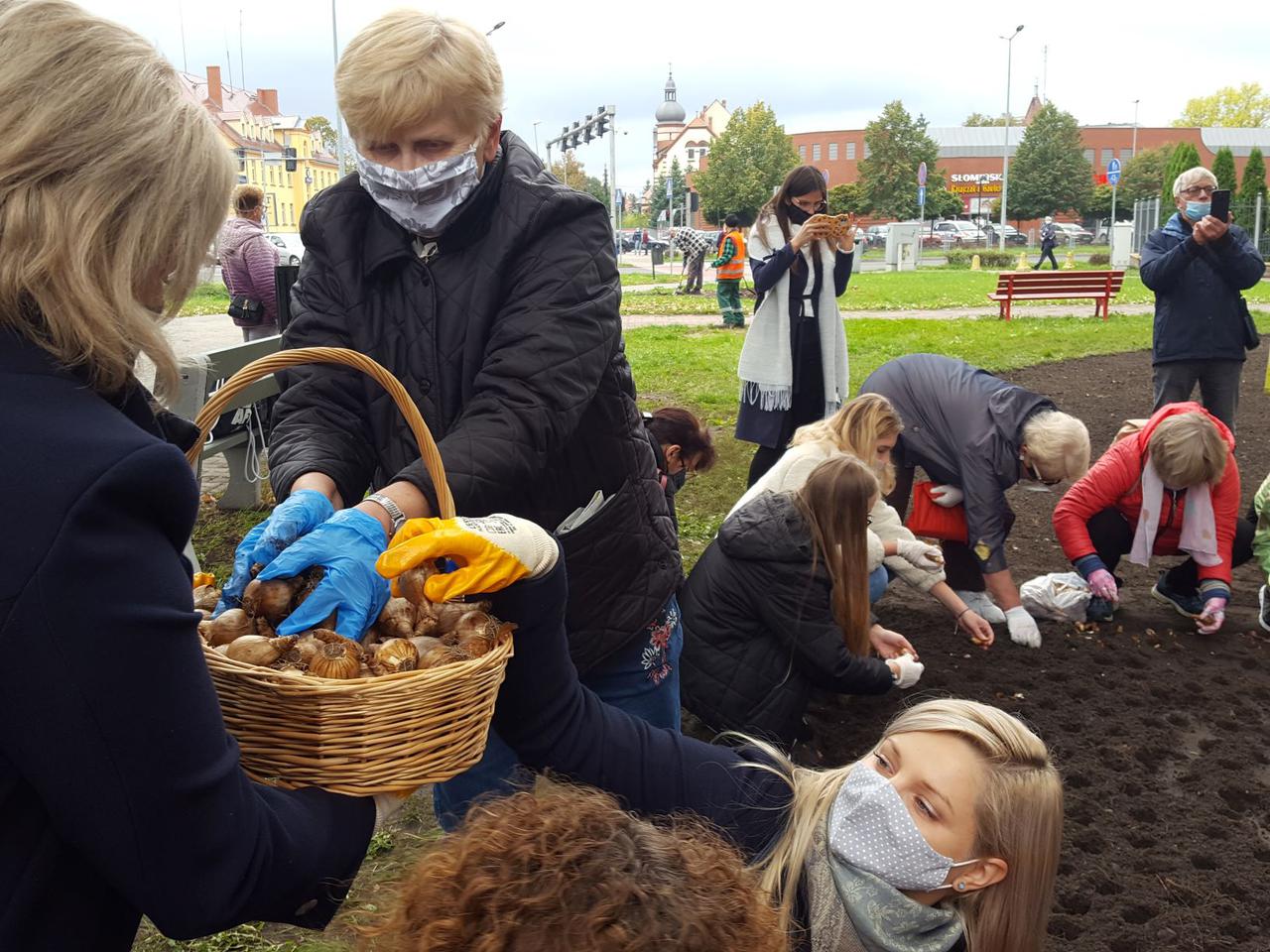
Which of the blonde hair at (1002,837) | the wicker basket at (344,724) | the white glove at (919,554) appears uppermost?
the wicker basket at (344,724)

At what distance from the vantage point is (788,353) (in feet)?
18.2

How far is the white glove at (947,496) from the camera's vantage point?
15.7ft

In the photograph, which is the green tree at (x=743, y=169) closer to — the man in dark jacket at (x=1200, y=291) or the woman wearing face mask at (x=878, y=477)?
the man in dark jacket at (x=1200, y=291)

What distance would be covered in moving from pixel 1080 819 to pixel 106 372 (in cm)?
309

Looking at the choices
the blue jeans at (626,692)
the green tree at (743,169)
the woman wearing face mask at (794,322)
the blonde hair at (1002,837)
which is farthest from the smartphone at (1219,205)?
the green tree at (743,169)

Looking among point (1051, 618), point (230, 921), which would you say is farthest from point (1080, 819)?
point (230, 921)

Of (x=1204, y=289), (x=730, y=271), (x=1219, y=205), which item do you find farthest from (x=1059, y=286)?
(x=1219, y=205)

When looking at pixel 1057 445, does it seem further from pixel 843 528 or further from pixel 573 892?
pixel 573 892

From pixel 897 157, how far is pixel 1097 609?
179ft

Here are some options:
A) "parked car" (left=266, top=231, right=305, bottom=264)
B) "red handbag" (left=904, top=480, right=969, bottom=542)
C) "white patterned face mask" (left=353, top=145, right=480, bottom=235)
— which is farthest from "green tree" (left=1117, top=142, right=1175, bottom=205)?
"white patterned face mask" (left=353, top=145, right=480, bottom=235)

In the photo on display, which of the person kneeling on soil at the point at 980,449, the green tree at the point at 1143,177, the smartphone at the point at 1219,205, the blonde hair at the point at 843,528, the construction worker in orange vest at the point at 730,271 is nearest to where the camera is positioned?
the blonde hair at the point at 843,528

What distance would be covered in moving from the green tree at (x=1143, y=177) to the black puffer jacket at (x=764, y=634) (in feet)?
202

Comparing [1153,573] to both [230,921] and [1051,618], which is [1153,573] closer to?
[1051,618]

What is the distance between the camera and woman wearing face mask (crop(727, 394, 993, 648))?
4070 millimetres
